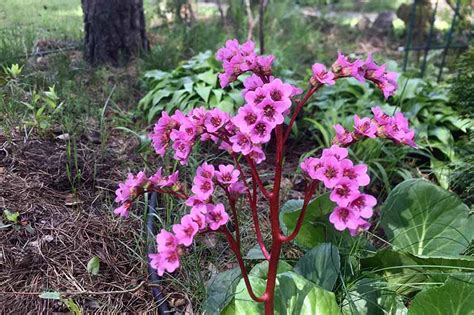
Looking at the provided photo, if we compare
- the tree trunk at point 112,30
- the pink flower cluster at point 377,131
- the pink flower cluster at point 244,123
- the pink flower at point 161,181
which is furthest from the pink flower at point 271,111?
the tree trunk at point 112,30

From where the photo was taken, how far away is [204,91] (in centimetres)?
280

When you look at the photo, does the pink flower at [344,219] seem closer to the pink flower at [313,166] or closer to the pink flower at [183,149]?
the pink flower at [313,166]

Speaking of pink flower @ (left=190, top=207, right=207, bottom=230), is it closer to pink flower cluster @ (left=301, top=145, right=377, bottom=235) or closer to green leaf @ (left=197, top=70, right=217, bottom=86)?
pink flower cluster @ (left=301, top=145, right=377, bottom=235)

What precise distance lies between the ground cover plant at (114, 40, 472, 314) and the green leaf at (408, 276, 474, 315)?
0.02m

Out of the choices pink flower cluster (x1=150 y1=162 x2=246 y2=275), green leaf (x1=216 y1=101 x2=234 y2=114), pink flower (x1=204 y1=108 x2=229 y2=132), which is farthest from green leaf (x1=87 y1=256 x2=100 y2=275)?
green leaf (x1=216 y1=101 x2=234 y2=114)

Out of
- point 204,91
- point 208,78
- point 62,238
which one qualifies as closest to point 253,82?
point 62,238

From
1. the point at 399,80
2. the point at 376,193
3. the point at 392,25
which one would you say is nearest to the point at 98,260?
the point at 376,193

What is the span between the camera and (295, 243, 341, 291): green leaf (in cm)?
144

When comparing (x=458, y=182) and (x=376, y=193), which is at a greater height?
(x=458, y=182)

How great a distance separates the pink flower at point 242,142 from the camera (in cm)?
113

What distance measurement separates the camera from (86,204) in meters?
1.99

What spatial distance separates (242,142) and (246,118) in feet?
0.24

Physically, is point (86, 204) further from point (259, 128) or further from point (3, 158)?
point (259, 128)

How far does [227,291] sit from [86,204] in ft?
2.63
